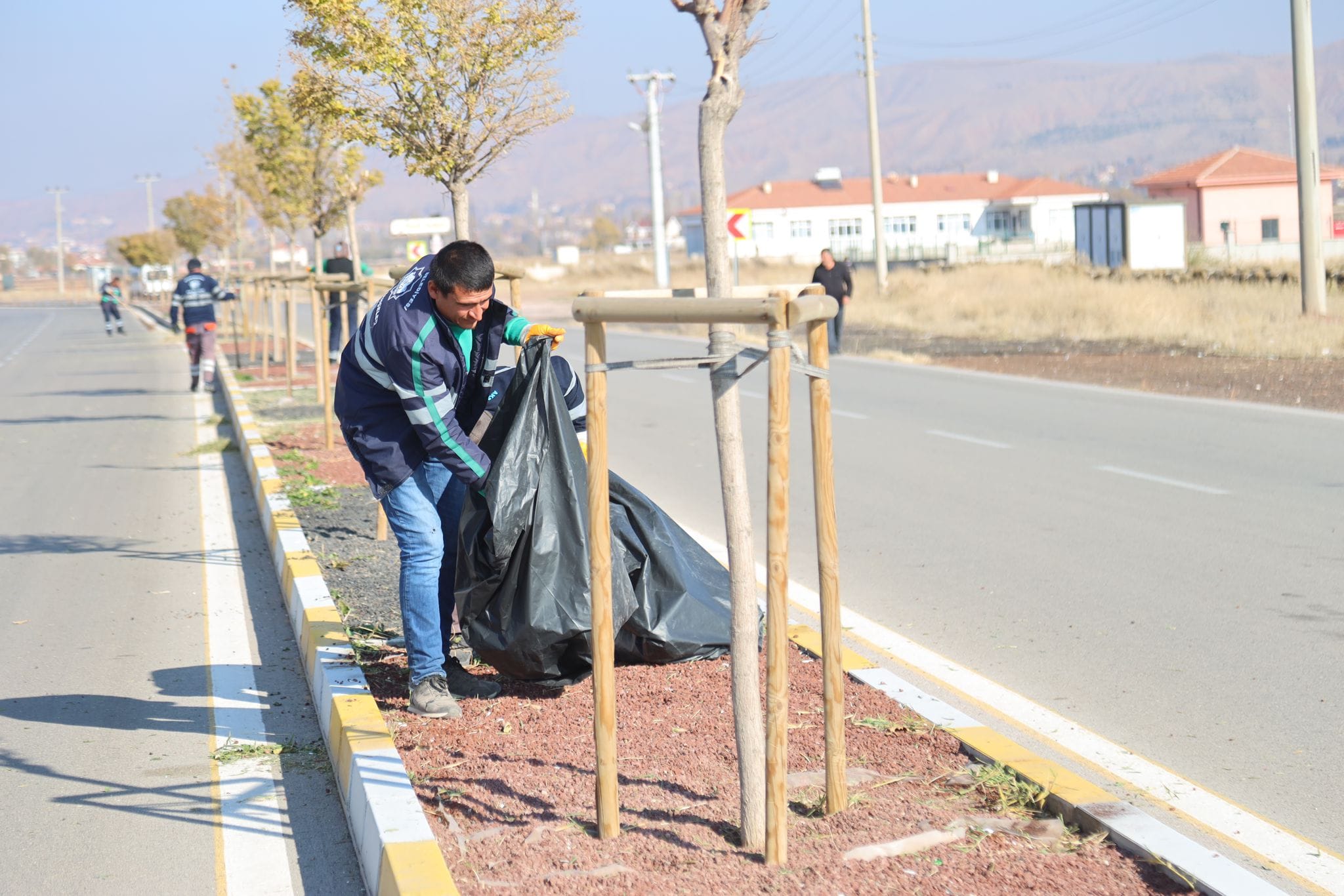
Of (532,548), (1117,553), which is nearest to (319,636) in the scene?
(532,548)

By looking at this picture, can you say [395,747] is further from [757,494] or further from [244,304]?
[244,304]

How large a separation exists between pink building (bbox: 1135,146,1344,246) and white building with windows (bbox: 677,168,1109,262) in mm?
26620

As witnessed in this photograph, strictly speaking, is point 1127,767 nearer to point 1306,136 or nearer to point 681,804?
point 681,804

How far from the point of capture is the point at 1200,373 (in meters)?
18.7

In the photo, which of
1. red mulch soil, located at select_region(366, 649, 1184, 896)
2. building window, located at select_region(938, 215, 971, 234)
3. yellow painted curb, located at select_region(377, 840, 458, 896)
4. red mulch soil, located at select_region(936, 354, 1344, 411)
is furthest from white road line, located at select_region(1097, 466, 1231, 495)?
building window, located at select_region(938, 215, 971, 234)

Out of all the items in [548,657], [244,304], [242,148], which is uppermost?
[242,148]

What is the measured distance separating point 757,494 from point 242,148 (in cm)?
2241

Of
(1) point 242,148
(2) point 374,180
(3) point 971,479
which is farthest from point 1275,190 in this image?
(3) point 971,479

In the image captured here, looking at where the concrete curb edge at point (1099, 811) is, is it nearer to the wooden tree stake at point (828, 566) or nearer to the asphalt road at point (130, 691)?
the wooden tree stake at point (828, 566)

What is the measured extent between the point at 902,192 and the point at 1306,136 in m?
99.0

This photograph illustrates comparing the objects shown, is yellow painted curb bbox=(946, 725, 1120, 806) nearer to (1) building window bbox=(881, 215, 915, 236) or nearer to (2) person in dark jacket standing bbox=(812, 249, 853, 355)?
(2) person in dark jacket standing bbox=(812, 249, 853, 355)

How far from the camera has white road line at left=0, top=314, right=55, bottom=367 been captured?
30844 millimetres

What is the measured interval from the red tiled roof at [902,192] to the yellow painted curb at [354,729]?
104324 mm

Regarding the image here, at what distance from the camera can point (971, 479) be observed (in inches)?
429
